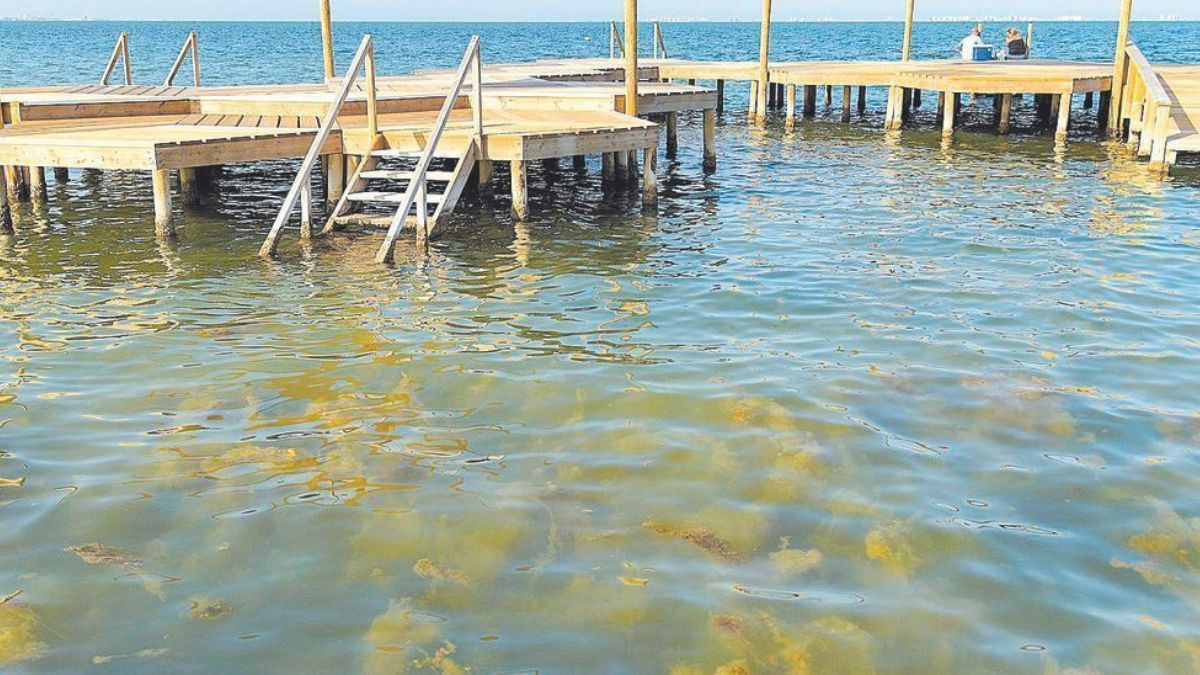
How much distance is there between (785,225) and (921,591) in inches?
349

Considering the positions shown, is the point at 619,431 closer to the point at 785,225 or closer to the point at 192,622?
the point at 192,622

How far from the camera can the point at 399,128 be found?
13000 mm

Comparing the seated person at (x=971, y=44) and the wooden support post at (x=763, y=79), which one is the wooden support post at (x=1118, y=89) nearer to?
the wooden support post at (x=763, y=79)

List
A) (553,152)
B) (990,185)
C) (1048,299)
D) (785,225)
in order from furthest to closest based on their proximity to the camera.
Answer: (990,185) → (785,225) → (553,152) → (1048,299)

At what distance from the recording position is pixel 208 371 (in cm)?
774

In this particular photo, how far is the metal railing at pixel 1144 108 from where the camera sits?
16641mm

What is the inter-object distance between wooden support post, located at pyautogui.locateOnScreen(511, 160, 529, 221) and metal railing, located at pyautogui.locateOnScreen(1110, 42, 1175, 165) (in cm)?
949

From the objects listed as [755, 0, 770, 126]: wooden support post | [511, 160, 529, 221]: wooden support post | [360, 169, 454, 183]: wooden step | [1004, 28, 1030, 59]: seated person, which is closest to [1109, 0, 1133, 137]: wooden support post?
[755, 0, 770, 126]: wooden support post

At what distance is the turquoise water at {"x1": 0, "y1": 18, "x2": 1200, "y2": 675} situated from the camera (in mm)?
4594

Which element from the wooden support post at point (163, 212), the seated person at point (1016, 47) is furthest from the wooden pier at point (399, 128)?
the seated person at point (1016, 47)

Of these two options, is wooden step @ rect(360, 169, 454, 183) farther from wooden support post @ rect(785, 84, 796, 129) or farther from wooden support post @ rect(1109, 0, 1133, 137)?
wooden support post @ rect(785, 84, 796, 129)

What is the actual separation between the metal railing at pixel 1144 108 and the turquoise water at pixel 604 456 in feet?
16.3

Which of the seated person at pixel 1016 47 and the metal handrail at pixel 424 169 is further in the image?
the seated person at pixel 1016 47

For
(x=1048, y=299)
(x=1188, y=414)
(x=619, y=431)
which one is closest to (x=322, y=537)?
(x=619, y=431)
